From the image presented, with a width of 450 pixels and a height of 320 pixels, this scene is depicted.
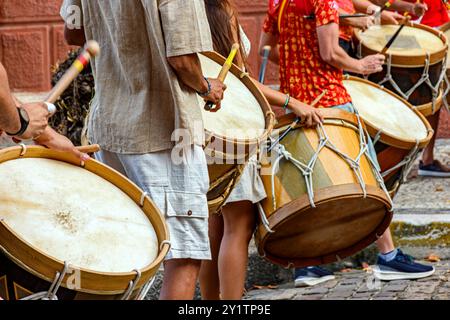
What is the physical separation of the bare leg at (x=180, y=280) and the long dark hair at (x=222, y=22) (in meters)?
1.05

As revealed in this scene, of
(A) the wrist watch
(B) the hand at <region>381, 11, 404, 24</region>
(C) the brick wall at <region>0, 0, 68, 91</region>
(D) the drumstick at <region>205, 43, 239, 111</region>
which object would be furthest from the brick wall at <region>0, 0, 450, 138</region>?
(A) the wrist watch

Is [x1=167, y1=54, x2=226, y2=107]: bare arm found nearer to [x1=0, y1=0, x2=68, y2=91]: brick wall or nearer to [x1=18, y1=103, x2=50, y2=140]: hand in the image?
[x1=18, y1=103, x2=50, y2=140]: hand

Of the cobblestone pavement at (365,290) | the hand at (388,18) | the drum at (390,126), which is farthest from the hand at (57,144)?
the hand at (388,18)

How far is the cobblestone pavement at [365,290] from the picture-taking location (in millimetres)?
5969

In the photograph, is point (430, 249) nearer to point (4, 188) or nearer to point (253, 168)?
point (253, 168)

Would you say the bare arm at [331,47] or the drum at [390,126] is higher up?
the bare arm at [331,47]

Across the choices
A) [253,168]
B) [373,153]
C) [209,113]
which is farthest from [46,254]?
[373,153]

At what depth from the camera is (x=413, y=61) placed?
661cm

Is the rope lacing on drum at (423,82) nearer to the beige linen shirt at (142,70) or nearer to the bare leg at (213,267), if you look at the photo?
the bare leg at (213,267)

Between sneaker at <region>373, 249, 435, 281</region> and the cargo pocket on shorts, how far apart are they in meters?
2.42

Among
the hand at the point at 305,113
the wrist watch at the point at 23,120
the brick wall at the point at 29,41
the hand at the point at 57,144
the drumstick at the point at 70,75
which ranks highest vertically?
the drumstick at the point at 70,75

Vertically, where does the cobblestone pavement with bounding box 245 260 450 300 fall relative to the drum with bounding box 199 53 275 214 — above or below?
below

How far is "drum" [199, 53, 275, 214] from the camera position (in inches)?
166

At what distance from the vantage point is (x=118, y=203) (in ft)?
12.2
